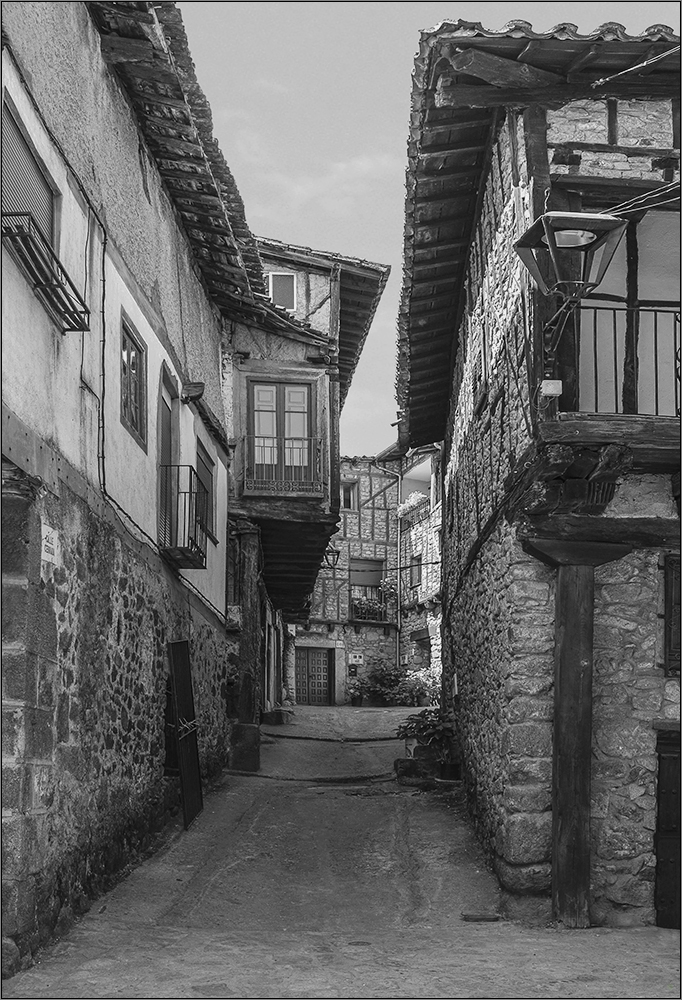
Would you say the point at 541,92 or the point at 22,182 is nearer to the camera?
the point at 22,182

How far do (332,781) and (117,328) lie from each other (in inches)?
298

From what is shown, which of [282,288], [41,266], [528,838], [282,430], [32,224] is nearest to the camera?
[32,224]

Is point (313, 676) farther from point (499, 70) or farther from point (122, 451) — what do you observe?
point (499, 70)

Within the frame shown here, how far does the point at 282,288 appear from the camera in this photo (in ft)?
60.6

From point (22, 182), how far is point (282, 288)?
11659 millimetres

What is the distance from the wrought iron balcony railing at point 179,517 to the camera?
11.1 meters

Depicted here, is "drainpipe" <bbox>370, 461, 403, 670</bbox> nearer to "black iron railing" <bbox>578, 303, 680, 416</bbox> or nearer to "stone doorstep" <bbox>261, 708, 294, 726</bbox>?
"stone doorstep" <bbox>261, 708, 294, 726</bbox>

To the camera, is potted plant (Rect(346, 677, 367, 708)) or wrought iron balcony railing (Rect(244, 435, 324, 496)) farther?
potted plant (Rect(346, 677, 367, 708))

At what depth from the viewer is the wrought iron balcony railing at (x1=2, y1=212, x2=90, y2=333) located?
628 centimetres

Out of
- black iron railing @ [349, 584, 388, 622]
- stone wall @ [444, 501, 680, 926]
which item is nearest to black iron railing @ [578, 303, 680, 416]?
stone wall @ [444, 501, 680, 926]

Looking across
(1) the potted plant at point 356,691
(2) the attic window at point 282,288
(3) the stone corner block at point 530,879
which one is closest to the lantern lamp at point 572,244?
(3) the stone corner block at point 530,879

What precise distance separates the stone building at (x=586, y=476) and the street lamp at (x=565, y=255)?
0.04 metres

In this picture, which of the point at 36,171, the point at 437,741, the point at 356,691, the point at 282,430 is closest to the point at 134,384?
the point at 36,171

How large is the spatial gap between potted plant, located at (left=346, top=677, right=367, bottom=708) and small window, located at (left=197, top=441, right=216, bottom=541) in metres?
17.8
